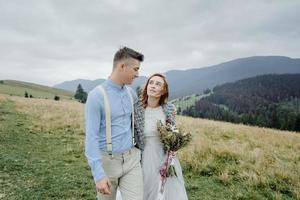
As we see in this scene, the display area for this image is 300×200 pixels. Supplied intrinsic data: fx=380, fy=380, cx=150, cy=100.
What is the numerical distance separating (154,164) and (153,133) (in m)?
0.40

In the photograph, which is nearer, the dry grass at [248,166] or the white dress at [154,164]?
the white dress at [154,164]

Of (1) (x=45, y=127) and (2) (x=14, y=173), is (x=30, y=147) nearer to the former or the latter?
(2) (x=14, y=173)

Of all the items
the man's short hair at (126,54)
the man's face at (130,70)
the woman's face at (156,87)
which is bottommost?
the woman's face at (156,87)

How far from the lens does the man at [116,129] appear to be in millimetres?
3857

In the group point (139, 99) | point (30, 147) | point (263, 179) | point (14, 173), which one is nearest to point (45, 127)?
point (30, 147)

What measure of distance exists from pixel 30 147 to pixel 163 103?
829cm

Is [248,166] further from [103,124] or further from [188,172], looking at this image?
[103,124]

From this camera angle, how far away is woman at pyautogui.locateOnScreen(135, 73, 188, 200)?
4828mm

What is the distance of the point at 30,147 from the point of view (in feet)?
40.0

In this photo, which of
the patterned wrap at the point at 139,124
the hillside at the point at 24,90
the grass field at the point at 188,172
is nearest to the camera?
the patterned wrap at the point at 139,124

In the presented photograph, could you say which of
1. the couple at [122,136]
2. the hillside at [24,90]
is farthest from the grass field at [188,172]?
the hillside at [24,90]

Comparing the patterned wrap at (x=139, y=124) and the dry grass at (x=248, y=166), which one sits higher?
the patterned wrap at (x=139, y=124)

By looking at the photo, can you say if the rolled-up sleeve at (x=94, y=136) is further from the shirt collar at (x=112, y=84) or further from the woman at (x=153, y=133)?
the woman at (x=153, y=133)

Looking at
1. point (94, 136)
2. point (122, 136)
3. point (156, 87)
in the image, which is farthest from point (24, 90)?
point (94, 136)
